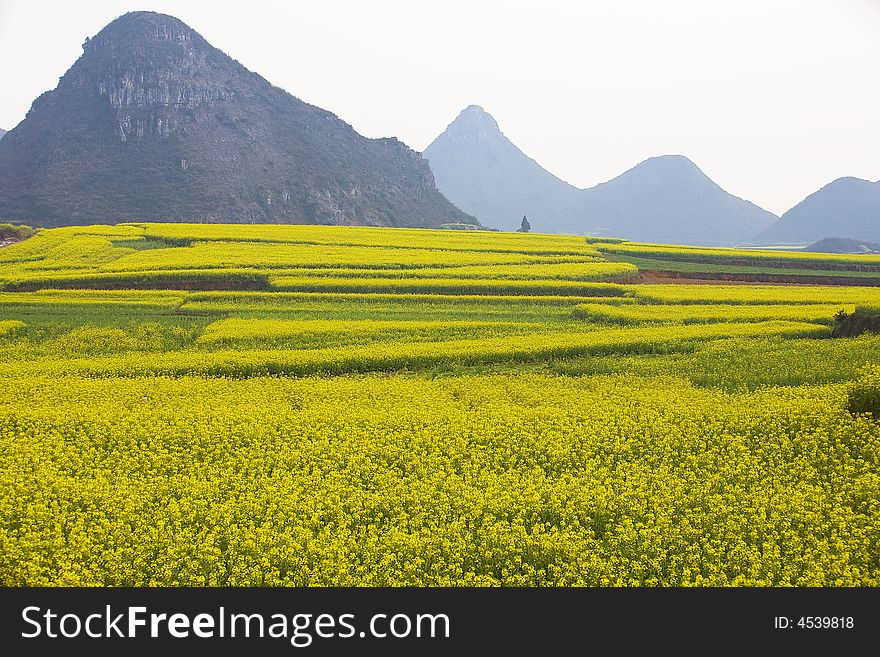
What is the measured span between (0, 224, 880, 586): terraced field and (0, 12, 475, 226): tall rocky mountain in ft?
277

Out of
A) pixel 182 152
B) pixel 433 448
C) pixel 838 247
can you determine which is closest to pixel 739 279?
pixel 433 448

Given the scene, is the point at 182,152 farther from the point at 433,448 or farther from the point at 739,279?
the point at 433,448

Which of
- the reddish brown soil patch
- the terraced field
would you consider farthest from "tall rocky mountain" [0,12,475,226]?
the terraced field

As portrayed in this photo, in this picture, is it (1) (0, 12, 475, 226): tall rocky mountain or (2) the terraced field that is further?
(1) (0, 12, 475, 226): tall rocky mountain

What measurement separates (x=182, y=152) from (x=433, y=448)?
11820 centimetres

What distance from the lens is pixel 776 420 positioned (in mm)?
14148

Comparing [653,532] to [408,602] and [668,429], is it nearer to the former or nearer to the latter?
[408,602]

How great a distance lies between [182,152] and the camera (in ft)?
383

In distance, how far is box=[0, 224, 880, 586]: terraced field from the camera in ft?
28.7

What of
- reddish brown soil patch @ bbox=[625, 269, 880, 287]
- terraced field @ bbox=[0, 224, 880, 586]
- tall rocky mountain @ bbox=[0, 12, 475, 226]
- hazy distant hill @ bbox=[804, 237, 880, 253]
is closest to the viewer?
terraced field @ bbox=[0, 224, 880, 586]

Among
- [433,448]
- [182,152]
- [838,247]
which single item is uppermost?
[182,152]

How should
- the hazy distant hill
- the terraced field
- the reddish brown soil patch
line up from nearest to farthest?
the terraced field, the reddish brown soil patch, the hazy distant hill

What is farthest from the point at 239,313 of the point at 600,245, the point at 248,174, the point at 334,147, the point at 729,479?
the point at 334,147

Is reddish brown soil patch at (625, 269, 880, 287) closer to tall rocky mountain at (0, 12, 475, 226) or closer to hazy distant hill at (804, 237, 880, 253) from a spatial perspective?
tall rocky mountain at (0, 12, 475, 226)
